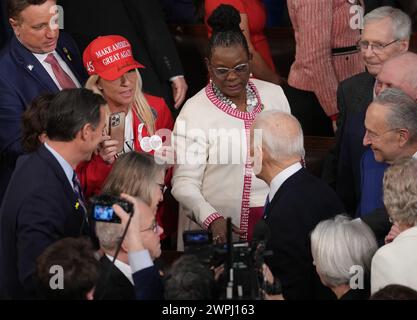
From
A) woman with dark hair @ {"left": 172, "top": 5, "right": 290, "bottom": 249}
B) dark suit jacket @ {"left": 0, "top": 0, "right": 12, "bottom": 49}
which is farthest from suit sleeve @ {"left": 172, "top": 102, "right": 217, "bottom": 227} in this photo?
dark suit jacket @ {"left": 0, "top": 0, "right": 12, "bottom": 49}

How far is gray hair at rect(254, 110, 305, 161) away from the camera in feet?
13.4

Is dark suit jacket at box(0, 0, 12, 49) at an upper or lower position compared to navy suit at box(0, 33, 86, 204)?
upper

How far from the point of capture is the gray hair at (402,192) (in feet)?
12.1

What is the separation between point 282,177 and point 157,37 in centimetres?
158

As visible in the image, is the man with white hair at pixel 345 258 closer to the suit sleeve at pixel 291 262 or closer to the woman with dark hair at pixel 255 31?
A: the suit sleeve at pixel 291 262

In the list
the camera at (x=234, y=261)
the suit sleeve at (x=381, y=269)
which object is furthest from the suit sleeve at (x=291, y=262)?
the suit sleeve at (x=381, y=269)

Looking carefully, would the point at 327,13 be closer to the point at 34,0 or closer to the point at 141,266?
the point at 34,0

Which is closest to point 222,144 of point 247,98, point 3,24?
point 247,98

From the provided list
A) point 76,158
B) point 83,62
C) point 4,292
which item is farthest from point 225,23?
point 4,292

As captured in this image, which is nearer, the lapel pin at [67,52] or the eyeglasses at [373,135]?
the eyeglasses at [373,135]

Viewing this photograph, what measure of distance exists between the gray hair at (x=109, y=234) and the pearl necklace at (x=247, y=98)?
3.87ft

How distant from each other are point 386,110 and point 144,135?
3.58ft

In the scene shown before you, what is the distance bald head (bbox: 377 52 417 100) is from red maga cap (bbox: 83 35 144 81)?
3.64ft

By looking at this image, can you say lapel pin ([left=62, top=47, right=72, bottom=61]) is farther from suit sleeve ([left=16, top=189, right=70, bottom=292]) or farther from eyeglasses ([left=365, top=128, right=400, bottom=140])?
eyeglasses ([left=365, top=128, right=400, bottom=140])
